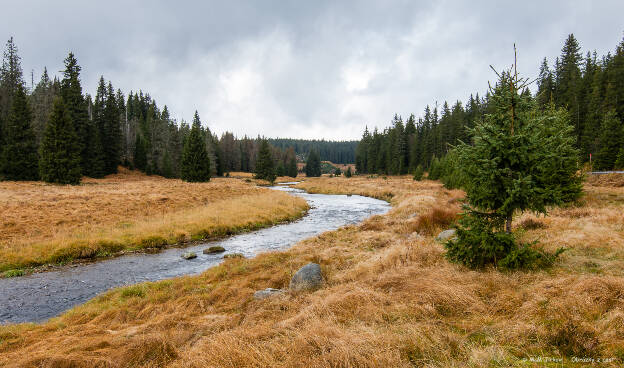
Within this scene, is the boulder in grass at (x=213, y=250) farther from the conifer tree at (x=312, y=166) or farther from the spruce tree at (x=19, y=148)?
the conifer tree at (x=312, y=166)

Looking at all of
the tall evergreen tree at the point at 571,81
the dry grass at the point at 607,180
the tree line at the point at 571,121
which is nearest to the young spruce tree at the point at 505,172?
the tree line at the point at 571,121

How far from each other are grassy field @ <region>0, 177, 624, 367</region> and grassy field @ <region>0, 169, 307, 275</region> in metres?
6.32

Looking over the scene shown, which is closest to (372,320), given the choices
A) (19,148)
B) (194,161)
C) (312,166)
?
(194,161)

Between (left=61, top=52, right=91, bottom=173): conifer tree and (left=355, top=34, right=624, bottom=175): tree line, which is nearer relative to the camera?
(left=355, top=34, right=624, bottom=175): tree line

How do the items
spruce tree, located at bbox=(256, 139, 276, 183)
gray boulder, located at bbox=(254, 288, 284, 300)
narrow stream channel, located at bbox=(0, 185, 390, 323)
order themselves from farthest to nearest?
spruce tree, located at bbox=(256, 139, 276, 183) → narrow stream channel, located at bbox=(0, 185, 390, 323) → gray boulder, located at bbox=(254, 288, 284, 300)

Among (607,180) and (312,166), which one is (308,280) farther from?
(312,166)

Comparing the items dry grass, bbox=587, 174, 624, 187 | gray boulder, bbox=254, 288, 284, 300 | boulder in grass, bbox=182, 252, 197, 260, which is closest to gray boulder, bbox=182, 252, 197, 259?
boulder in grass, bbox=182, 252, 197, 260

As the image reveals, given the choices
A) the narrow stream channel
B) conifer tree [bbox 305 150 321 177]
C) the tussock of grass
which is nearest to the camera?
the narrow stream channel

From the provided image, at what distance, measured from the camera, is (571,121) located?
52594 mm

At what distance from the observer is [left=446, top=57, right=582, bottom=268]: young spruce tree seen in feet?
22.5

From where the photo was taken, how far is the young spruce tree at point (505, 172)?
6.84 m

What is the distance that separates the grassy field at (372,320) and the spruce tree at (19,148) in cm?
4225

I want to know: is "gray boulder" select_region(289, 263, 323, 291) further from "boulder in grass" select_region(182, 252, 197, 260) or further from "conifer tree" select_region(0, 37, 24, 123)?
"conifer tree" select_region(0, 37, 24, 123)

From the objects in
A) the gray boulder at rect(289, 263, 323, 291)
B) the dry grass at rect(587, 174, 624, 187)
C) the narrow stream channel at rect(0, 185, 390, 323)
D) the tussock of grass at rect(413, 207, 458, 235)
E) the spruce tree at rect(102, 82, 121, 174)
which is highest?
the spruce tree at rect(102, 82, 121, 174)
